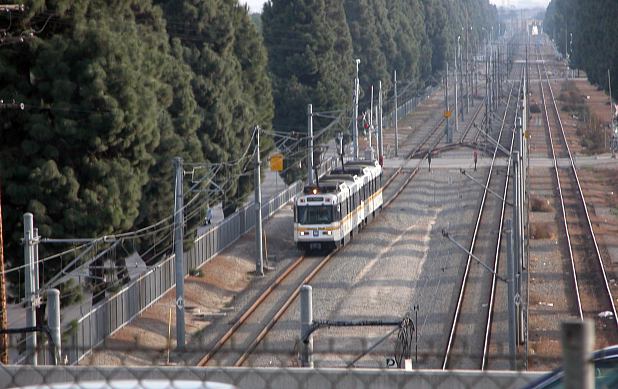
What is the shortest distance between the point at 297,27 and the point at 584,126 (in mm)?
21853

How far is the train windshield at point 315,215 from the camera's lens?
25609 millimetres

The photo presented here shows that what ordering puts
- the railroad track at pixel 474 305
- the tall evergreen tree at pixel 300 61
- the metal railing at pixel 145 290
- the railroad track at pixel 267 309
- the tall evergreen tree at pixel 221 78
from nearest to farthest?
the railroad track at pixel 474 305, the metal railing at pixel 145 290, the railroad track at pixel 267 309, the tall evergreen tree at pixel 221 78, the tall evergreen tree at pixel 300 61

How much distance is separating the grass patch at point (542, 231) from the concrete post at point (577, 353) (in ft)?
83.4

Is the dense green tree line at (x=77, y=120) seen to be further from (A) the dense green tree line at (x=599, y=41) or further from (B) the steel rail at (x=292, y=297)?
(A) the dense green tree line at (x=599, y=41)

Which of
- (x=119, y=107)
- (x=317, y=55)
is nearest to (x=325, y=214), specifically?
(x=119, y=107)

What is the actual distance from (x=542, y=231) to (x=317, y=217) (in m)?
5.80

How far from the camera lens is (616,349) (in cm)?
355

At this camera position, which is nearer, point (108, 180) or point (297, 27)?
point (108, 180)

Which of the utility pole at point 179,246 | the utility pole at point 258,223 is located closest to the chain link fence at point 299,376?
the utility pole at point 179,246

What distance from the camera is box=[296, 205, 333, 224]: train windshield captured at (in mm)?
25609

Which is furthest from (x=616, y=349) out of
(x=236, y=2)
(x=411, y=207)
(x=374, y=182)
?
(x=411, y=207)

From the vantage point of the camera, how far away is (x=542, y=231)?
2770cm

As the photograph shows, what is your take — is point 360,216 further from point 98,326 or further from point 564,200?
point 98,326

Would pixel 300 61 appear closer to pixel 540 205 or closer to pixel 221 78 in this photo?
pixel 540 205
